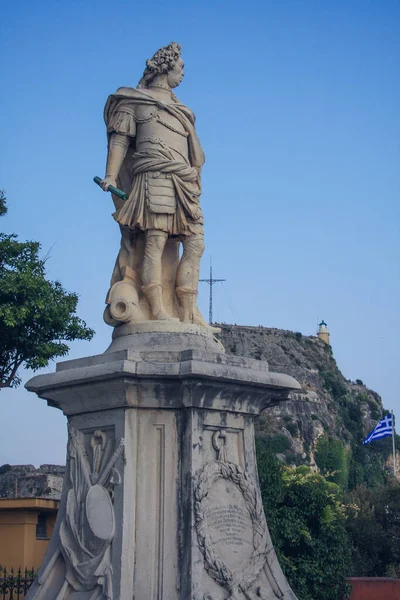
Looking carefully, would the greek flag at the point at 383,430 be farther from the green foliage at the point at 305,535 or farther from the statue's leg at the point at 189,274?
the statue's leg at the point at 189,274

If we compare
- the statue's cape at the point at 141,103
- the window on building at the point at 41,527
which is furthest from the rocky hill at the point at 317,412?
the statue's cape at the point at 141,103

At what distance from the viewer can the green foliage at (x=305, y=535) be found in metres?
19.9

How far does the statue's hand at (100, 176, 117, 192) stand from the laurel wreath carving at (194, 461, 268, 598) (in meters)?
2.76

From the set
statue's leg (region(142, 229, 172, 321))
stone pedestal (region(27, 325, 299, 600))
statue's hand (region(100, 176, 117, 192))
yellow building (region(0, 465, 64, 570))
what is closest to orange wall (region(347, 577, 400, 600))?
yellow building (region(0, 465, 64, 570))

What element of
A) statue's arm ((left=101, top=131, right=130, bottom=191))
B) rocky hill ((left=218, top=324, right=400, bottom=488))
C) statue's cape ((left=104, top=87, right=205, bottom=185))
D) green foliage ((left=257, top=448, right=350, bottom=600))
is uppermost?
rocky hill ((left=218, top=324, right=400, bottom=488))

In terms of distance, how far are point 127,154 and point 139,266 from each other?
1158 mm

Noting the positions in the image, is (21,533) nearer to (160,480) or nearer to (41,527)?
(41,527)

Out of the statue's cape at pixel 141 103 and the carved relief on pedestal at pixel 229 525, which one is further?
the statue's cape at pixel 141 103

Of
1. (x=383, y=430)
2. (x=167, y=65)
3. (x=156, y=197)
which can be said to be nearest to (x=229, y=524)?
(x=156, y=197)

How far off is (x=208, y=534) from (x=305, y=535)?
13.8 metres

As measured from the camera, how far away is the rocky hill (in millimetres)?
87875

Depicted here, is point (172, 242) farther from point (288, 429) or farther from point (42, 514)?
point (288, 429)

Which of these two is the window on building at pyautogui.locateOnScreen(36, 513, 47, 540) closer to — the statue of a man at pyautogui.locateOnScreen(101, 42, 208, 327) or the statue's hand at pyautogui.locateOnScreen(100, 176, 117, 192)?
the statue of a man at pyautogui.locateOnScreen(101, 42, 208, 327)

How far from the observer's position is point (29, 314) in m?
19.2
